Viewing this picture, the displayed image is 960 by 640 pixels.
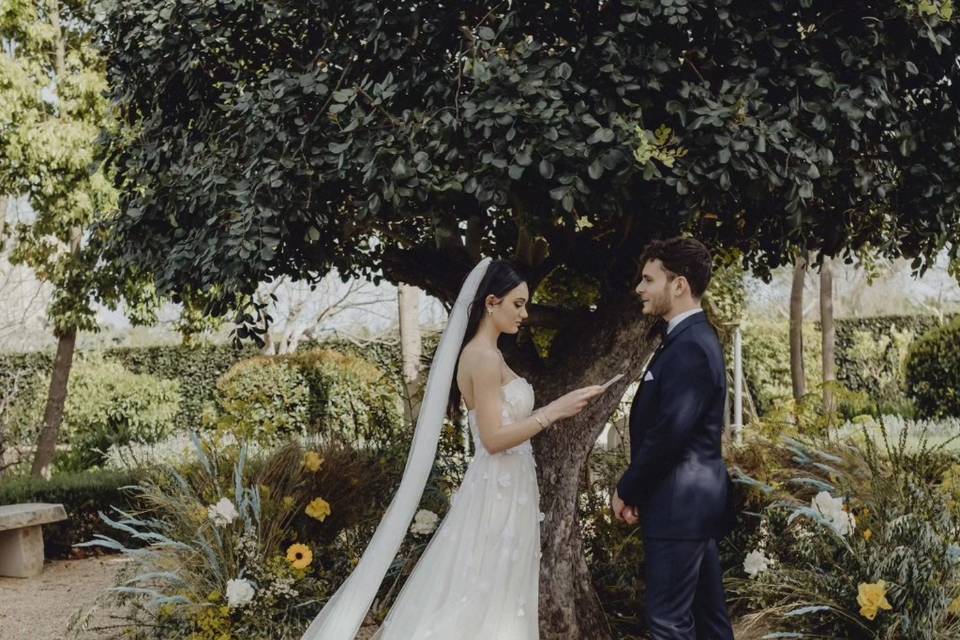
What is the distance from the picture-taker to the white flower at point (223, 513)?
4.95 m

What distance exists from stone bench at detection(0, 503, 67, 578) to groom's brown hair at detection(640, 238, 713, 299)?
6289 millimetres

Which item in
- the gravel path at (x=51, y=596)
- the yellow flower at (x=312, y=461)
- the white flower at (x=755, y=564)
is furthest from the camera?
the gravel path at (x=51, y=596)

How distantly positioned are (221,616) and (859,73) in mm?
4003

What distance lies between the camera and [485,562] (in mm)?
4203

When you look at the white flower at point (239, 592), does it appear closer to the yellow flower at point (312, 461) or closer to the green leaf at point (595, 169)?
the yellow flower at point (312, 461)

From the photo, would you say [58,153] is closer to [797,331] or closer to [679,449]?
[679,449]

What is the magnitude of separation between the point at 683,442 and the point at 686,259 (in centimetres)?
70

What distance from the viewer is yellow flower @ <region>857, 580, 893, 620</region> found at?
3959 millimetres

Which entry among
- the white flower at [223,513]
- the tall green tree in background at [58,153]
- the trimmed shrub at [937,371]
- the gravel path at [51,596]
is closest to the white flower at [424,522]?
the white flower at [223,513]

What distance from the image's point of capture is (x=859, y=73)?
3.94 meters

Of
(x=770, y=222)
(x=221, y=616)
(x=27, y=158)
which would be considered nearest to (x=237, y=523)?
(x=221, y=616)

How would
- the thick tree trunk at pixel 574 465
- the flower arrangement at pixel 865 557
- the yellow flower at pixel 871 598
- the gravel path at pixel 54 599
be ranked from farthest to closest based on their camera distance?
1. the gravel path at pixel 54 599
2. the thick tree trunk at pixel 574 465
3. the flower arrangement at pixel 865 557
4. the yellow flower at pixel 871 598

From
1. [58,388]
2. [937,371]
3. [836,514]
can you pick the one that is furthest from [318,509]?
[937,371]

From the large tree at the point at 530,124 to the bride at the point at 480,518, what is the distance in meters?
0.47
